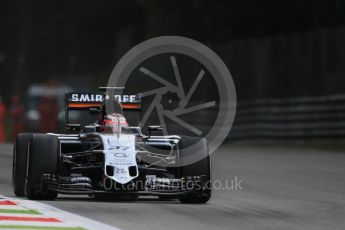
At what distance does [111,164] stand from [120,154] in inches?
7.8

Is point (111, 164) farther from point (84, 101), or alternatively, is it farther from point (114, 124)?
point (84, 101)

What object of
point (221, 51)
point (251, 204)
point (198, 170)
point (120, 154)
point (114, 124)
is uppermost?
point (221, 51)

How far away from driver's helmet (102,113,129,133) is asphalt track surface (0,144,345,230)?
0.87 meters

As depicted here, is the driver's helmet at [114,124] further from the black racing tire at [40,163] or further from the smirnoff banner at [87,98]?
the smirnoff banner at [87,98]

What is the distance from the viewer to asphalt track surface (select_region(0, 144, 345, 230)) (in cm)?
1041

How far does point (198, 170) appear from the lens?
1239cm

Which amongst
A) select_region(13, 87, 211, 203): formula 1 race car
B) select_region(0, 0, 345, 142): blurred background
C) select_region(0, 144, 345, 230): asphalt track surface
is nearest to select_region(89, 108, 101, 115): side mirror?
select_region(13, 87, 211, 203): formula 1 race car

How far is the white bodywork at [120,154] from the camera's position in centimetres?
1184

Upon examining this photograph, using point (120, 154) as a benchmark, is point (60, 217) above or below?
below

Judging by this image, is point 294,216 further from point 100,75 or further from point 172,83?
point 100,75

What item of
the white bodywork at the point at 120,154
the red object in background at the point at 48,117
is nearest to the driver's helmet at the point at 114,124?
the white bodywork at the point at 120,154

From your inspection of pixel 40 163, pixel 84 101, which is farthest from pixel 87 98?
pixel 40 163

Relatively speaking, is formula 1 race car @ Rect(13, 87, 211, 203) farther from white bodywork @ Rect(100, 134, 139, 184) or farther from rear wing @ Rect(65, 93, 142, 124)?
rear wing @ Rect(65, 93, 142, 124)

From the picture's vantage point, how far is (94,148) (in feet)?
40.8
